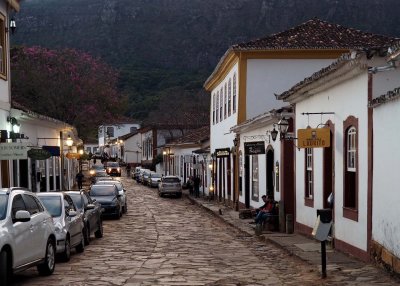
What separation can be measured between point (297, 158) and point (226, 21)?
10752 cm

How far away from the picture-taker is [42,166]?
32.7 metres

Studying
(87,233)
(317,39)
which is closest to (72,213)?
(87,233)

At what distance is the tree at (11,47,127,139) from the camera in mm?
46062

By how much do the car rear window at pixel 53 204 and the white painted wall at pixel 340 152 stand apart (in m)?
6.48

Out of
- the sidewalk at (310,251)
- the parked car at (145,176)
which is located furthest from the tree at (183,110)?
the sidewalk at (310,251)

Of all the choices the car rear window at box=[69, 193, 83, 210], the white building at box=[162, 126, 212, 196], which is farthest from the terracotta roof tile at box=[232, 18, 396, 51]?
the car rear window at box=[69, 193, 83, 210]

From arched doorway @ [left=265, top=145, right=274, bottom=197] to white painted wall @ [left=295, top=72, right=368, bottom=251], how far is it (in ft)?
13.3

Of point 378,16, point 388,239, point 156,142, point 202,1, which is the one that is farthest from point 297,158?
point 202,1

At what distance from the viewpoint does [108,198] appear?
96.4 ft

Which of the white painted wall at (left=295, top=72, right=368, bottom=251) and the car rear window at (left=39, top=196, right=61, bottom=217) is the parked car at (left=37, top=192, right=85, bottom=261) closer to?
the car rear window at (left=39, top=196, right=61, bottom=217)

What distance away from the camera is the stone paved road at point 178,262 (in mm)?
12680

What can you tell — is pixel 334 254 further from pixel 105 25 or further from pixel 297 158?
pixel 105 25

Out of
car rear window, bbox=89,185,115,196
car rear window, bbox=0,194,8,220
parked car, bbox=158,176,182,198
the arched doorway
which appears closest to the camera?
car rear window, bbox=0,194,8,220

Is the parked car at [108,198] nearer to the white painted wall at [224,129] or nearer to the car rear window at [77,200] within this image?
the white painted wall at [224,129]
